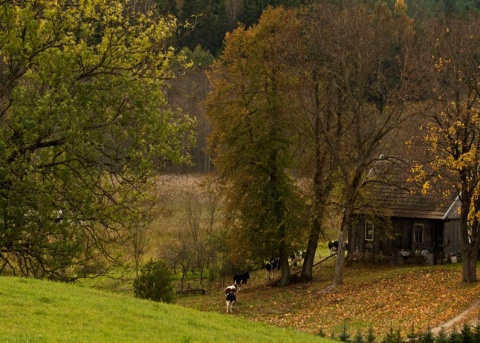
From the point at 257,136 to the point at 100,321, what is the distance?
25.9 metres

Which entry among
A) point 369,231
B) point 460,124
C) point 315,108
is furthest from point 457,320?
point 369,231

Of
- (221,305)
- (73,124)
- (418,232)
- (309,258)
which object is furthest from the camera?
(418,232)

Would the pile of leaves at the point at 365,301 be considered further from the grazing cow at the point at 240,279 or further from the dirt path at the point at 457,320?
the grazing cow at the point at 240,279

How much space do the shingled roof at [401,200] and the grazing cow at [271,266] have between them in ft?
26.6

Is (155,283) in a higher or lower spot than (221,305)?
higher

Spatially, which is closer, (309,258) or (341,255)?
(341,255)

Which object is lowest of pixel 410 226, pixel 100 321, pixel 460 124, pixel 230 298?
pixel 230 298

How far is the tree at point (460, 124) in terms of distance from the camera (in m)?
31.0

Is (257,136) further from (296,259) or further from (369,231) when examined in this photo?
(296,259)

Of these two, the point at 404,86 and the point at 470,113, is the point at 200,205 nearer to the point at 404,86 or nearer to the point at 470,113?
the point at 404,86

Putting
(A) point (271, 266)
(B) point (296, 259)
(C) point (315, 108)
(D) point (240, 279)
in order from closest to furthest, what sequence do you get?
(C) point (315, 108)
(D) point (240, 279)
(A) point (271, 266)
(B) point (296, 259)

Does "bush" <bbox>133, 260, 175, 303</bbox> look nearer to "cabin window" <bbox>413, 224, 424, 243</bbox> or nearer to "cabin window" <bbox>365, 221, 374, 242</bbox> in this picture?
"cabin window" <bbox>365, 221, 374, 242</bbox>

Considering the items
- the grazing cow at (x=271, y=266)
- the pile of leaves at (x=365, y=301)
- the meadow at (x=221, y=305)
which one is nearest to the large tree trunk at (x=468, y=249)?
the pile of leaves at (x=365, y=301)

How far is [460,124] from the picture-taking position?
2956 centimetres
